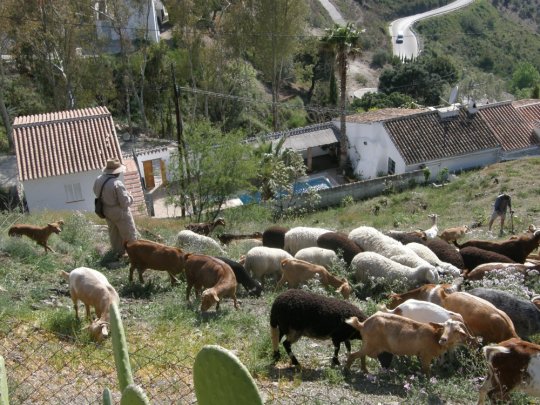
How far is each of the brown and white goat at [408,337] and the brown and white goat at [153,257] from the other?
4455 millimetres

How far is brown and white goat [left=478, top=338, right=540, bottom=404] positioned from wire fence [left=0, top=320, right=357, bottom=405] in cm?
162

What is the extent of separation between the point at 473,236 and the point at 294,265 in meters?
8.85

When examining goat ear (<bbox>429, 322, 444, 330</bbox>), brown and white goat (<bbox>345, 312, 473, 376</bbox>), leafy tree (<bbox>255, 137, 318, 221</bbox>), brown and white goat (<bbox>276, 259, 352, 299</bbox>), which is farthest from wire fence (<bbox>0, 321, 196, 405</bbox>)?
leafy tree (<bbox>255, 137, 318, 221</bbox>)

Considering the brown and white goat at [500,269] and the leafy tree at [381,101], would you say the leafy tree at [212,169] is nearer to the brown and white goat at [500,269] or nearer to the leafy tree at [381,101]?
the brown and white goat at [500,269]

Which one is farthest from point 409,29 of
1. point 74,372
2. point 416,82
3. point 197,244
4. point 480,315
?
point 74,372

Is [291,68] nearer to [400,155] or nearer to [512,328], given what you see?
[400,155]

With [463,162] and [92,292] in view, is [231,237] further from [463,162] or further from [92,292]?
[463,162]

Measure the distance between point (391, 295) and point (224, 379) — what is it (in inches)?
323

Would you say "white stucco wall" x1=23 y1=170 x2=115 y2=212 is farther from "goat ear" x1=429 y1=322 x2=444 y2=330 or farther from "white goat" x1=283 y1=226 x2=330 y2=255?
"goat ear" x1=429 y1=322 x2=444 y2=330

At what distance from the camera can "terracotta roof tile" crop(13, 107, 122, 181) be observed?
23.9 meters

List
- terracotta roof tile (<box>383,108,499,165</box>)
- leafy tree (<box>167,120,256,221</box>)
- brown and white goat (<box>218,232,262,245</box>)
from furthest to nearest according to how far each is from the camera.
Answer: terracotta roof tile (<box>383,108,499,165</box>), leafy tree (<box>167,120,256,221</box>), brown and white goat (<box>218,232,262,245</box>)

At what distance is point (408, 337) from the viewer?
8.12m

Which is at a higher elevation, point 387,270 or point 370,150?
point 370,150

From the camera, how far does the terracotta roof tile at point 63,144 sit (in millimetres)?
23906
